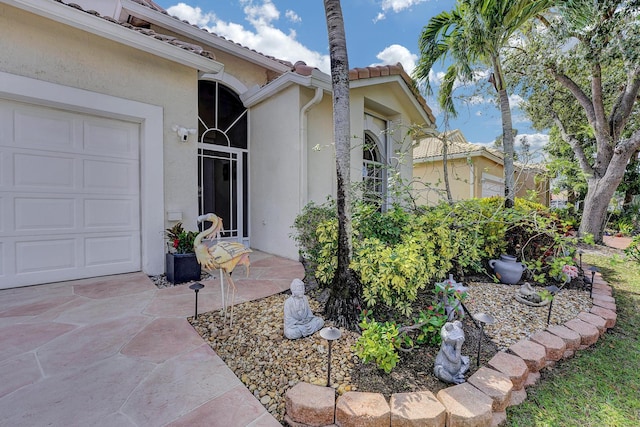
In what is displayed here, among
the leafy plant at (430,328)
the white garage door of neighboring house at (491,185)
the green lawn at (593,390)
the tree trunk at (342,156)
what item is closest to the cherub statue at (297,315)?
the tree trunk at (342,156)

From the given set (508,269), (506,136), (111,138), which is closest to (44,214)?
(111,138)

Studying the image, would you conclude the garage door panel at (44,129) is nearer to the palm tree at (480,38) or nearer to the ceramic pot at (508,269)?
the palm tree at (480,38)

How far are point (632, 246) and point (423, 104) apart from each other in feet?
23.2

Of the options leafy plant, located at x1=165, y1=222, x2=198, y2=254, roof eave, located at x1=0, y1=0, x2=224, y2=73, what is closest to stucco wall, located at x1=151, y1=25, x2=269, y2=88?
roof eave, located at x1=0, y1=0, x2=224, y2=73

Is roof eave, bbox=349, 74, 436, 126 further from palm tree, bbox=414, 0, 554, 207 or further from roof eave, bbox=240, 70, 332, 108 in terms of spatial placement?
roof eave, bbox=240, 70, 332, 108

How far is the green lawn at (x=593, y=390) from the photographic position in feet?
8.45

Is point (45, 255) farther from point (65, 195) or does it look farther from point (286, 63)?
point (286, 63)

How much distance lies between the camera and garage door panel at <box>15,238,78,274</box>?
194 inches

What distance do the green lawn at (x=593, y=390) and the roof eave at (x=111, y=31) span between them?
762cm

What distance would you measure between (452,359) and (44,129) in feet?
24.2

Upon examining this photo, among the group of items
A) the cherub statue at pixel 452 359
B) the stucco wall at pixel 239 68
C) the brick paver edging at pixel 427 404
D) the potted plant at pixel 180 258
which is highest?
the stucco wall at pixel 239 68

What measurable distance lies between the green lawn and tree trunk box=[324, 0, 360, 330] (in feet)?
6.20

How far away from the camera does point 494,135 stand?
10.8 meters

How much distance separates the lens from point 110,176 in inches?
223
